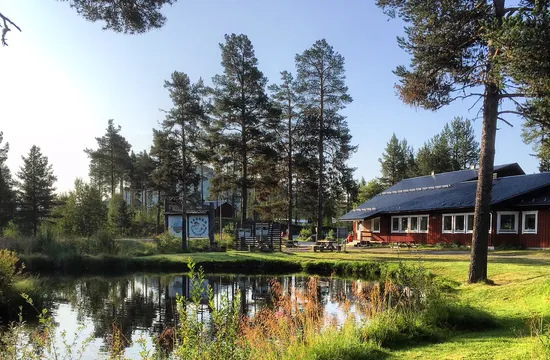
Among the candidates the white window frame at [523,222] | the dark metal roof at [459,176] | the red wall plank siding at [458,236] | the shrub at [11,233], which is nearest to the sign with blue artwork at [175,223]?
the shrub at [11,233]

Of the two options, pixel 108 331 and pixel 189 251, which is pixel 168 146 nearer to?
pixel 189 251

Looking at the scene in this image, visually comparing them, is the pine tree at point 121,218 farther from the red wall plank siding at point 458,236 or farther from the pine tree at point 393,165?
the pine tree at point 393,165

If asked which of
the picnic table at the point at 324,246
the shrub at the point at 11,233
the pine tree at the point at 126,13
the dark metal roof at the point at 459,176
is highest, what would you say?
the pine tree at the point at 126,13

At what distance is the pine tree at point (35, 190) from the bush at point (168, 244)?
16.2 meters

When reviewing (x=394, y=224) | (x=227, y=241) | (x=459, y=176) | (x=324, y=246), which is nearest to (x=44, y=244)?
(x=227, y=241)

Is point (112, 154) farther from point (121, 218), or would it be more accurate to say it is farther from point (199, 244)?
point (199, 244)

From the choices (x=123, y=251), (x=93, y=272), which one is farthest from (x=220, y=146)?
(x=93, y=272)

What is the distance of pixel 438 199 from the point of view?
27984 mm

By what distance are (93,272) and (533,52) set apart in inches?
812

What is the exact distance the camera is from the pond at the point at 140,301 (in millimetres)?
9495

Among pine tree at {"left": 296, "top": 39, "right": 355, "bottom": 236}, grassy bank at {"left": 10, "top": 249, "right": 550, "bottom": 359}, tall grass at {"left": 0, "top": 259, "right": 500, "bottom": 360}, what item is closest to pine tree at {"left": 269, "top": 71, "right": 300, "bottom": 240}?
pine tree at {"left": 296, "top": 39, "right": 355, "bottom": 236}

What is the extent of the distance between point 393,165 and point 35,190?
4192 centimetres

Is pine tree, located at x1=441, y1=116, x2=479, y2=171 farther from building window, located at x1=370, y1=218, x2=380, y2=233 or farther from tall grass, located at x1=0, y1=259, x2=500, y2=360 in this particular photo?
tall grass, located at x1=0, y1=259, x2=500, y2=360

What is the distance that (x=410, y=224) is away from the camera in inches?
1153
